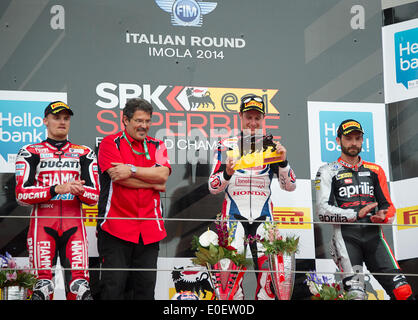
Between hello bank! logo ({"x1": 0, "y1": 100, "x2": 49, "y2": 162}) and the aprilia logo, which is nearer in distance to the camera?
the aprilia logo

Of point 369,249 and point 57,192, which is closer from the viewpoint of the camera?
point 57,192

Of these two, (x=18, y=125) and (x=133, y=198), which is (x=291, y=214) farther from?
(x=18, y=125)

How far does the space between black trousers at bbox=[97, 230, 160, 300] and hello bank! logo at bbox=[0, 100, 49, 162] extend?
1110mm

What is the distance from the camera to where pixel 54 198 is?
14.3 feet

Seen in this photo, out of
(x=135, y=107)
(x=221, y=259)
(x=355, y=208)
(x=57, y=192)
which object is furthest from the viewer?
(x=355, y=208)

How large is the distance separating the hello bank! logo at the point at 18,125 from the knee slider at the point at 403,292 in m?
2.48

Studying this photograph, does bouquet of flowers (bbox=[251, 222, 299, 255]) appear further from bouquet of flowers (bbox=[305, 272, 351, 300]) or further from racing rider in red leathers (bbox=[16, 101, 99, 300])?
racing rider in red leathers (bbox=[16, 101, 99, 300])

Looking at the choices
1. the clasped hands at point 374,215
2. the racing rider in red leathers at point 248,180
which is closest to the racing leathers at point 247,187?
the racing rider in red leathers at point 248,180

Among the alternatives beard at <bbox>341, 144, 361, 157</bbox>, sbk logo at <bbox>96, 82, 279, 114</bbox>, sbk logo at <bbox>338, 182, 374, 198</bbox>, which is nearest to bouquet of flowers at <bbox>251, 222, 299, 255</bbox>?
sbk logo at <bbox>338, 182, 374, 198</bbox>

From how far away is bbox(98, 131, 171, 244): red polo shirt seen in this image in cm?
422

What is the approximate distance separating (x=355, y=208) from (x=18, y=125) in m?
2.28

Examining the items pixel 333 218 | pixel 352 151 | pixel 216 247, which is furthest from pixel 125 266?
pixel 352 151

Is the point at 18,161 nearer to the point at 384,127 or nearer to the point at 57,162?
the point at 57,162

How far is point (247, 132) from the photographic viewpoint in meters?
4.79
